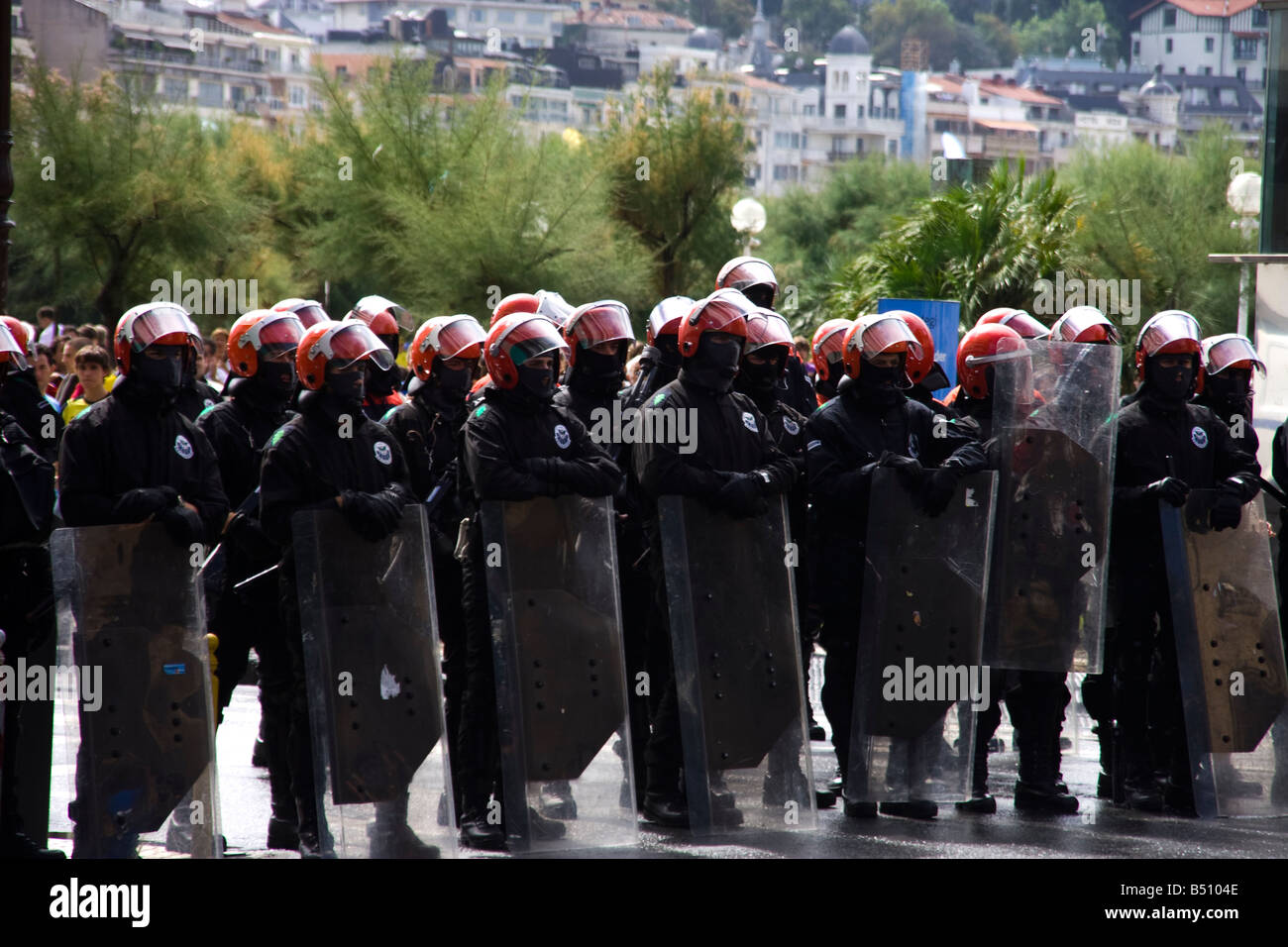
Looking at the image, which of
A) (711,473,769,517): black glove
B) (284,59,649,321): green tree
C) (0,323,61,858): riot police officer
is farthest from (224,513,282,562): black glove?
(284,59,649,321): green tree

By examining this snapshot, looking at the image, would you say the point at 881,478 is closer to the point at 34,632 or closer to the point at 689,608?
the point at 689,608

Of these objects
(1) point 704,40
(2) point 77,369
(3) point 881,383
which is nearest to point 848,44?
(1) point 704,40

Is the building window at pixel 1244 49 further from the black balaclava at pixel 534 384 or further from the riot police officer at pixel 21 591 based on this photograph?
the riot police officer at pixel 21 591

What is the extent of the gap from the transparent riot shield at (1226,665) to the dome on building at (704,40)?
112060mm

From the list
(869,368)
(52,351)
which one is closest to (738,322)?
(869,368)

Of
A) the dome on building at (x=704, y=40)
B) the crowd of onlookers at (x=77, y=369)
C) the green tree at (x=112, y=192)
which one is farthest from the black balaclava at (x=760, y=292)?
the dome on building at (x=704, y=40)

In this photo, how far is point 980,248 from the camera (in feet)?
55.6

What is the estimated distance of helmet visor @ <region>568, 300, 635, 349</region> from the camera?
7375 millimetres

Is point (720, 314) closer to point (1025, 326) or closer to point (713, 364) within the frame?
point (713, 364)

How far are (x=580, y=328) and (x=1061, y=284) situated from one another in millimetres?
8911

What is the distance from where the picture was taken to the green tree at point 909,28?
12412 centimetres

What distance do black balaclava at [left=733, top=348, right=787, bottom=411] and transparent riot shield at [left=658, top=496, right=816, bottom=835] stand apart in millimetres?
967

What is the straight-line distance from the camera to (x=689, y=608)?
6.67 metres

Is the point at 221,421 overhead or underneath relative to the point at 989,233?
underneath
